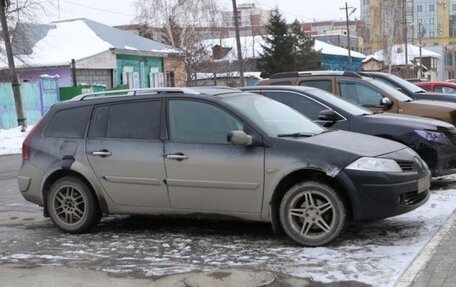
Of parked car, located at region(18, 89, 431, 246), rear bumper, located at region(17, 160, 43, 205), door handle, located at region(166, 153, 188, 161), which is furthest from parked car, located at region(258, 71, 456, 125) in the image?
rear bumper, located at region(17, 160, 43, 205)

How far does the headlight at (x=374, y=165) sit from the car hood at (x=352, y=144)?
0.22ft

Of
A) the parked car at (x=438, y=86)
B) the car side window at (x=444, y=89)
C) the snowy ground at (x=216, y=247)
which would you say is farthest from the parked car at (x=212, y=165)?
the car side window at (x=444, y=89)

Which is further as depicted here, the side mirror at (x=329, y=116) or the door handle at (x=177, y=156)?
the side mirror at (x=329, y=116)

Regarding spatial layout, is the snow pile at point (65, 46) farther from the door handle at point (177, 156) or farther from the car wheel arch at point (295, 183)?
the car wheel arch at point (295, 183)

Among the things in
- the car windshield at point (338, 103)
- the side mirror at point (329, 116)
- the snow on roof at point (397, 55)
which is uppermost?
the snow on roof at point (397, 55)

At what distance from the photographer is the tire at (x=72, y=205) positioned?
6.88m

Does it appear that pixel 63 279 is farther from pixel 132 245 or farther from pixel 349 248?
pixel 349 248

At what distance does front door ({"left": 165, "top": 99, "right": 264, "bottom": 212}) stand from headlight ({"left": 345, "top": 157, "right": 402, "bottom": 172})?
0.93 m

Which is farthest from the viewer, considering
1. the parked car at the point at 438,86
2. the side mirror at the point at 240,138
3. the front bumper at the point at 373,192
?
the parked car at the point at 438,86

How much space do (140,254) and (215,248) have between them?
0.75 metres

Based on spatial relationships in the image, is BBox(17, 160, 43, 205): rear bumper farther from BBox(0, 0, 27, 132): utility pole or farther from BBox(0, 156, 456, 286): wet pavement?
BBox(0, 0, 27, 132): utility pole

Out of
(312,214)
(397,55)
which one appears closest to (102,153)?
(312,214)

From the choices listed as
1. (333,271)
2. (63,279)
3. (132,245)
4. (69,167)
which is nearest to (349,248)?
(333,271)

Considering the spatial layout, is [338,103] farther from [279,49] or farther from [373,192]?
[279,49]
